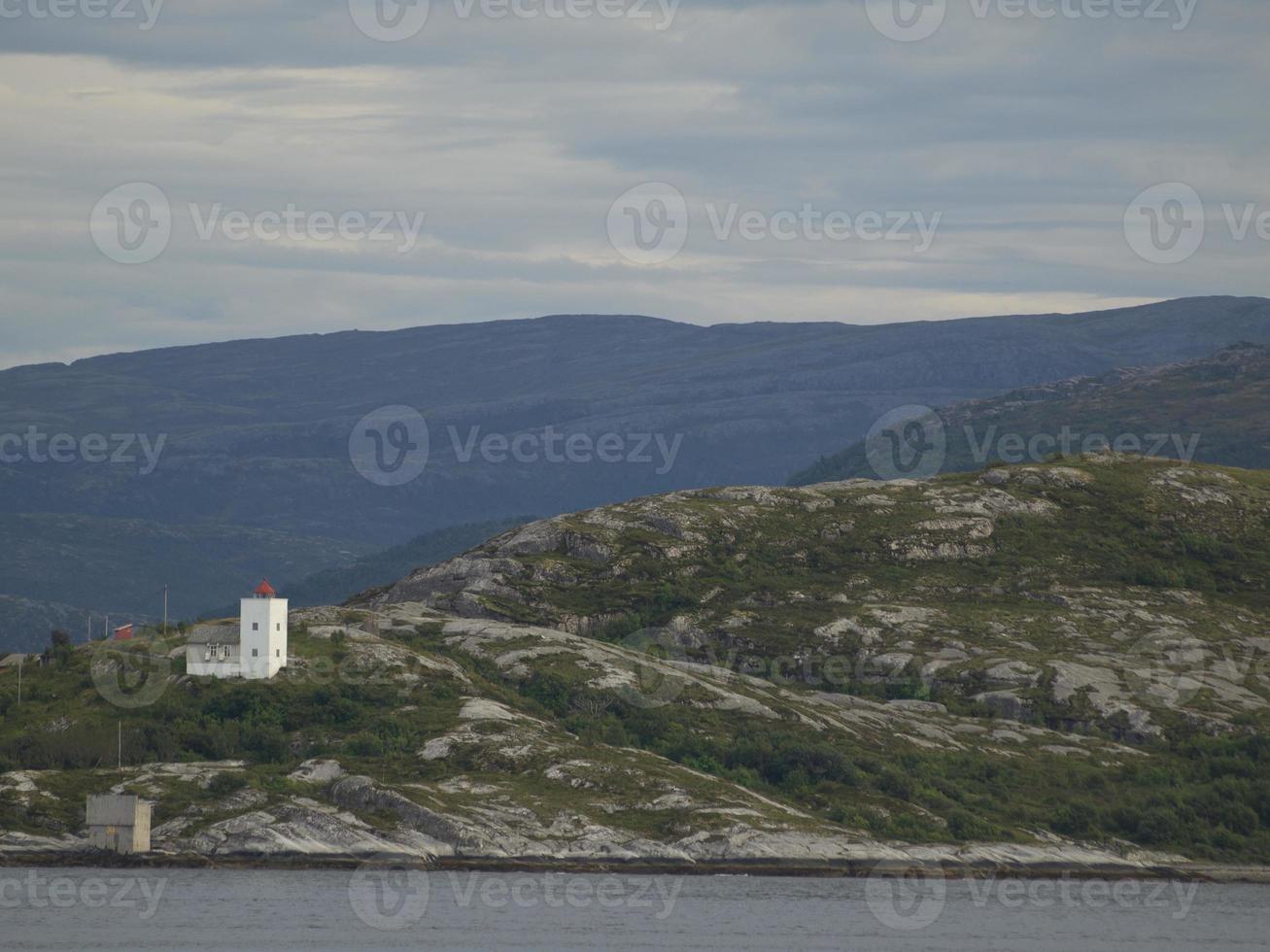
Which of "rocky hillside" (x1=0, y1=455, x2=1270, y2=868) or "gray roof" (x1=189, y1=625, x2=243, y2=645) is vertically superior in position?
"gray roof" (x1=189, y1=625, x2=243, y2=645)

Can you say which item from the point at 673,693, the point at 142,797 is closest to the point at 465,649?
the point at 673,693

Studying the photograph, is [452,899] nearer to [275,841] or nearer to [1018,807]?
[275,841]
